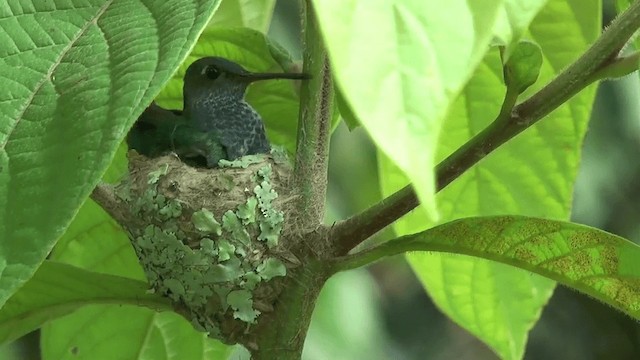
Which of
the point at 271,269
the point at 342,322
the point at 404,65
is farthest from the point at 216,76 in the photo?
the point at 342,322

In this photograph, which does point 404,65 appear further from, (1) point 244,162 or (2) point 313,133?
(1) point 244,162

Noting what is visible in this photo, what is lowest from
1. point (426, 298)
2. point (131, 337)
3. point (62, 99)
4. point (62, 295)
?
point (426, 298)

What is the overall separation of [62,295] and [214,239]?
0.12 m

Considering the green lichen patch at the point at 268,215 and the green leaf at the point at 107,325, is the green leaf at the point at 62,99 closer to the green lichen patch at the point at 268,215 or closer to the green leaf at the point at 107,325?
the green lichen patch at the point at 268,215

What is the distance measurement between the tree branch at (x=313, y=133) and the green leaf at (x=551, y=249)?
0.06 meters

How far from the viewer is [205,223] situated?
594 millimetres

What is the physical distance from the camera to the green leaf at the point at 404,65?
0.84ft

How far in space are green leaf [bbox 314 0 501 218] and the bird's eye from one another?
44cm

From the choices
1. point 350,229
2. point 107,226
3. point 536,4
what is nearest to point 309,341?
point 107,226

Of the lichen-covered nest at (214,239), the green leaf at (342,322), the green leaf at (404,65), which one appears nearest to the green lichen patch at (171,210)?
the lichen-covered nest at (214,239)

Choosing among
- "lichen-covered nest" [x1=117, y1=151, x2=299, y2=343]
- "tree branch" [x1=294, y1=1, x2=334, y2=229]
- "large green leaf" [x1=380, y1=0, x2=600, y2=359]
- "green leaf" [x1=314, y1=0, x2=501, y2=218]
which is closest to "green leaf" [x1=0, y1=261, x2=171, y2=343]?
"lichen-covered nest" [x1=117, y1=151, x2=299, y2=343]

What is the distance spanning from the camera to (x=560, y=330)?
2.50 meters

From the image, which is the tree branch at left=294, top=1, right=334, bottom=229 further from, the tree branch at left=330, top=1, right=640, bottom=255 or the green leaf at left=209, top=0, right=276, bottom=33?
the green leaf at left=209, top=0, right=276, bottom=33

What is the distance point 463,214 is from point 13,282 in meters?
0.49
